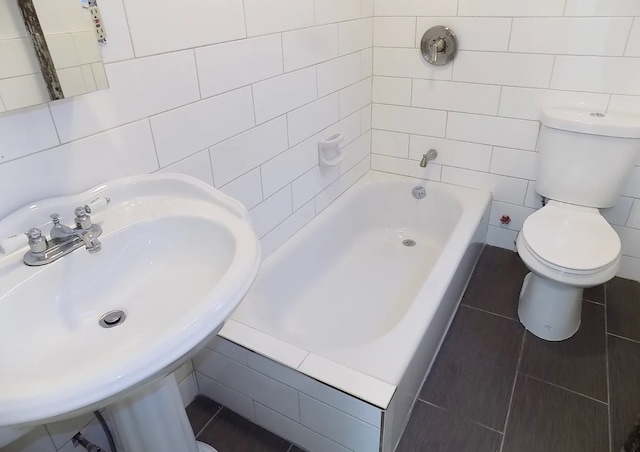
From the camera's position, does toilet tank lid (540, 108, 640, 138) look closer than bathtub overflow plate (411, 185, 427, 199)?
Yes

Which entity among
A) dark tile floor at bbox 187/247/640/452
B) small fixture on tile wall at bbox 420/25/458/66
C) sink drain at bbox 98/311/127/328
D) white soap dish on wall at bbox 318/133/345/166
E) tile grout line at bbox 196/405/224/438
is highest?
small fixture on tile wall at bbox 420/25/458/66

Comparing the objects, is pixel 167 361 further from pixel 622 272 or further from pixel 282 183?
pixel 622 272

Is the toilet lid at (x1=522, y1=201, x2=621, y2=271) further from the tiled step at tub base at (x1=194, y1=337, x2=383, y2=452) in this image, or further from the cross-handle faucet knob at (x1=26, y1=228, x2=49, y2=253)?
the cross-handle faucet knob at (x1=26, y1=228, x2=49, y2=253)

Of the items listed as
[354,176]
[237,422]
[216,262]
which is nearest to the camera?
[216,262]

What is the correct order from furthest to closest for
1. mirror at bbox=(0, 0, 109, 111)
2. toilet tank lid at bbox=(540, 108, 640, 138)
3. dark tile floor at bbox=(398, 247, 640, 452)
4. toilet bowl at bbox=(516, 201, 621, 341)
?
toilet tank lid at bbox=(540, 108, 640, 138), toilet bowl at bbox=(516, 201, 621, 341), dark tile floor at bbox=(398, 247, 640, 452), mirror at bbox=(0, 0, 109, 111)

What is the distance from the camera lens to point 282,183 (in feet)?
5.95

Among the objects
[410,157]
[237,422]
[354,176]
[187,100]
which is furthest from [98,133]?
[410,157]

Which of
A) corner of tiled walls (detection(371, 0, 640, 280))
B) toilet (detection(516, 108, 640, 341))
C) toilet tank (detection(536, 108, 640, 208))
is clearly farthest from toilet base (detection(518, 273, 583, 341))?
corner of tiled walls (detection(371, 0, 640, 280))

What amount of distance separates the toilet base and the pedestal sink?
4.39ft

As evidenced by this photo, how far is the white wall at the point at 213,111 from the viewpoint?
3.36 feet

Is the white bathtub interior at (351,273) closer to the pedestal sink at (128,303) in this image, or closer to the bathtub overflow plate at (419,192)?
the bathtub overflow plate at (419,192)

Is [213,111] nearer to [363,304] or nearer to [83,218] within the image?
[83,218]

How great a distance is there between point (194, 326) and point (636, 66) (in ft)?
6.60

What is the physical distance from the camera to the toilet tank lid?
5.76ft
